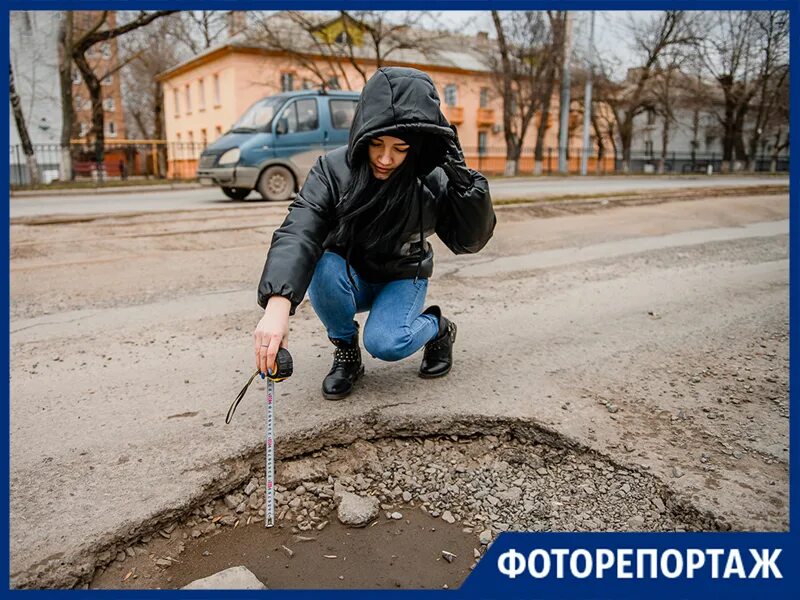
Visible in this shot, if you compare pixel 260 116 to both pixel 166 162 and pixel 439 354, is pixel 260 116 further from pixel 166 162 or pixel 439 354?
pixel 166 162

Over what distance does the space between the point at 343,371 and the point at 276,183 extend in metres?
8.81

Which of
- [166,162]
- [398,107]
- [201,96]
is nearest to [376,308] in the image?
[398,107]

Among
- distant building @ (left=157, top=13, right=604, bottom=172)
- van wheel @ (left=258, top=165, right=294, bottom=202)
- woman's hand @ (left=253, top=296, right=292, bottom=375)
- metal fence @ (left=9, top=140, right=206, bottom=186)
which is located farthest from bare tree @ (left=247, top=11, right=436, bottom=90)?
woman's hand @ (left=253, top=296, right=292, bottom=375)

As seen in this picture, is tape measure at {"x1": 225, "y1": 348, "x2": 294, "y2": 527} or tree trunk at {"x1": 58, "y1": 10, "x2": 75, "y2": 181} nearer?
tape measure at {"x1": 225, "y1": 348, "x2": 294, "y2": 527}

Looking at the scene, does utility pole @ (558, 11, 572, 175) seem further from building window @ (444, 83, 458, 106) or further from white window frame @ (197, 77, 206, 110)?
white window frame @ (197, 77, 206, 110)

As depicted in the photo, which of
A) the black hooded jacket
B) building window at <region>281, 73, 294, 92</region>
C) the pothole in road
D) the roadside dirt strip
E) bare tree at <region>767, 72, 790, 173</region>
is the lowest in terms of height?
the pothole in road

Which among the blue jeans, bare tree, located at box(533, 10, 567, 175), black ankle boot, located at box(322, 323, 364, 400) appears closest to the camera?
the blue jeans

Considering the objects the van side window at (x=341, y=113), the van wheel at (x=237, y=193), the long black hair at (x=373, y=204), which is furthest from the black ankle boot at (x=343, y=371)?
the van wheel at (x=237, y=193)

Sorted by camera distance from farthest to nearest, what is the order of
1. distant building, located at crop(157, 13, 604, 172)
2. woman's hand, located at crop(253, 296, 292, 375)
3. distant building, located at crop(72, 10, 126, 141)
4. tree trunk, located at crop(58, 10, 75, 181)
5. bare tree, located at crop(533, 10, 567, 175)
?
distant building, located at crop(72, 10, 126, 141) < bare tree, located at crop(533, 10, 567, 175) < distant building, located at crop(157, 13, 604, 172) < tree trunk, located at crop(58, 10, 75, 181) < woman's hand, located at crop(253, 296, 292, 375)

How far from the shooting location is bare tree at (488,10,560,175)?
98.0 feet

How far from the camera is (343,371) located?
10.4ft

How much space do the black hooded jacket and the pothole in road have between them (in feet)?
2.46

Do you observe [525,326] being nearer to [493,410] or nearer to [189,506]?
[493,410]

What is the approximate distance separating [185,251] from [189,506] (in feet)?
15.9
